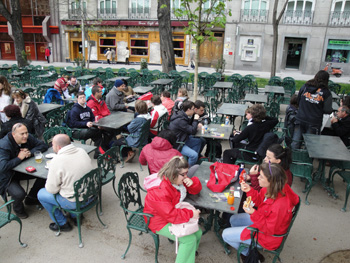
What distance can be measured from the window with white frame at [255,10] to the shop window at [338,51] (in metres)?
5.26

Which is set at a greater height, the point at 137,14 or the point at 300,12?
the point at 300,12

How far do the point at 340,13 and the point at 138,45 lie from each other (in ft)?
52.1

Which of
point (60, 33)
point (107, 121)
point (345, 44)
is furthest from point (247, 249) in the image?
point (60, 33)

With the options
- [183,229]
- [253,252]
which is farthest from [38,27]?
[253,252]

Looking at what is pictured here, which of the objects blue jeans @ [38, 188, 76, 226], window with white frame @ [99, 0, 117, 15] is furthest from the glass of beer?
window with white frame @ [99, 0, 117, 15]

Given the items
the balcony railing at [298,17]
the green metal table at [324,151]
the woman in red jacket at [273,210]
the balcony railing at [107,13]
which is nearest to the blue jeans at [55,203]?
the woman in red jacket at [273,210]

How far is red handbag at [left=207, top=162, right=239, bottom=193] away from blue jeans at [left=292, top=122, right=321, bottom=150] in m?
2.44

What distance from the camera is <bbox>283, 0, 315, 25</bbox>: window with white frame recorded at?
816 inches

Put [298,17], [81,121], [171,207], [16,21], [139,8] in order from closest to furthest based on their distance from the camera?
[171,207] → [81,121] → [16,21] → [298,17] → [139,8]

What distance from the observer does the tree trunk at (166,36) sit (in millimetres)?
12984

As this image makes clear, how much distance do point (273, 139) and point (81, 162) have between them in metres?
2.98

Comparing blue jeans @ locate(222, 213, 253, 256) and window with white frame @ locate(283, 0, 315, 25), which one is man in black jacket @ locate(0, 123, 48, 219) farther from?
window with white frame @ locate(283, 0, 315, 25)

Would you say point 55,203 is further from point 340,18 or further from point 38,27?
point 38,27

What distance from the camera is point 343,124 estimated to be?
5.84 metres
